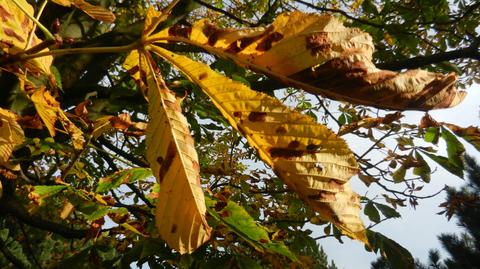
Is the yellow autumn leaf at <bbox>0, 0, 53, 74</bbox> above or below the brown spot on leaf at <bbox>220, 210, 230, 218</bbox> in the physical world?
above

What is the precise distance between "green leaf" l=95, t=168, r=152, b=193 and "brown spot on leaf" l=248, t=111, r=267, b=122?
1261 mm

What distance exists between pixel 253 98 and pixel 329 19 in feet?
0.54

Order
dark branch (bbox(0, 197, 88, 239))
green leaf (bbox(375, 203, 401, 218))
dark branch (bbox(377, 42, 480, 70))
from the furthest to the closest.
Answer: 1. dark branch (bbox(0, 197, 88, 239))
2. green leaf (bbox(375, 203, 401, 218))
3. dark branch (bbox(377, 42, 480, 70))

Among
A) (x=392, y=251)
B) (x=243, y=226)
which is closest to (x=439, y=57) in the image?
(x=392, y=251)

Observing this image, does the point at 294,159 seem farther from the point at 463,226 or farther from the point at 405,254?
the point at 463,226

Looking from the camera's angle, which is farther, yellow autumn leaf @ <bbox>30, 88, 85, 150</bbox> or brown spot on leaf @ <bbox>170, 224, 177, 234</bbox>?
yellow autumn leaf @ <bbox>30, 88, 85, 150</bbox>

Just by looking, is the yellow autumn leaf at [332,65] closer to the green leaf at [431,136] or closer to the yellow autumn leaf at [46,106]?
the yellow autumn leaf at [46,106]

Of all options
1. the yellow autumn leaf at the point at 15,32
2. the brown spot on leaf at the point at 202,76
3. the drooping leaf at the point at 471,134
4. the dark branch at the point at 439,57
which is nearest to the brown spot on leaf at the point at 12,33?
the yellow autumn leaf at the point at 15,32

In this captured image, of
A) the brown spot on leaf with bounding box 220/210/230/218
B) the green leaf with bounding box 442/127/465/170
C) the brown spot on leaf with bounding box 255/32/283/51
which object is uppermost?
the green leaf with bounding box 442/127/465/170

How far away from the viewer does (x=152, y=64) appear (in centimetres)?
72

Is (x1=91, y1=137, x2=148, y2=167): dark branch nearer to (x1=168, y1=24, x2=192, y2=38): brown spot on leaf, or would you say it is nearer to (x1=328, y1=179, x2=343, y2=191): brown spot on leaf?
(x1=168, y1=24, x2=192, y2=38): brown spot on leaf

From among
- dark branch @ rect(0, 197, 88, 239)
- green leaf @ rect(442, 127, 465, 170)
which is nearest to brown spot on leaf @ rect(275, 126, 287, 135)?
green leaf @ rect(442, 127, 465, 170)

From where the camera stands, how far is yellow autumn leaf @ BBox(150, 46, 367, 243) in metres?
0.57

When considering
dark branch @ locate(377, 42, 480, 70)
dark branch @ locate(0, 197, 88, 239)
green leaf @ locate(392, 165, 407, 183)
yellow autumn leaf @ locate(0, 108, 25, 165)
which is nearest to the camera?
yellow autumn leaf @ locate(0, 108, 25, 165)
